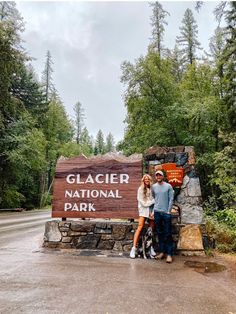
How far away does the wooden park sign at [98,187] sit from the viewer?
22.4 ft

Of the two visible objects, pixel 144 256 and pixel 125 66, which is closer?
pixel 144 256

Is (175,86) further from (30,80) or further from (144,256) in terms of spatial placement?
(30,80)

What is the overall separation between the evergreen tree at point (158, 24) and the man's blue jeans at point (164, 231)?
20.9m

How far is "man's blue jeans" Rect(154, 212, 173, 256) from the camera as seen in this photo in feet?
19.1

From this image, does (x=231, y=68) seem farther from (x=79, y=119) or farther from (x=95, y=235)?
(x=79, y=119)

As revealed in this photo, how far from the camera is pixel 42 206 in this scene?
33375 mm

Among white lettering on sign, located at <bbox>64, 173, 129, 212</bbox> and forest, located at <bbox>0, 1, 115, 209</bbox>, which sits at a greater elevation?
forest, located at <bbox>0, 1, 115, 209</bbox>

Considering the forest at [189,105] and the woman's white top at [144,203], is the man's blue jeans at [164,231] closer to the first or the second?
the woman's white top at [144,203]

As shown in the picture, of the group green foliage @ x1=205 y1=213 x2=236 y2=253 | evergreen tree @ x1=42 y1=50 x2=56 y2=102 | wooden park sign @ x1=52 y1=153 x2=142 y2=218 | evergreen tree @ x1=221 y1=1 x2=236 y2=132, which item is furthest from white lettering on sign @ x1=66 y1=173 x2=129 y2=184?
evergreen tree @ x1=42 y1=50 x2=56 y2=102

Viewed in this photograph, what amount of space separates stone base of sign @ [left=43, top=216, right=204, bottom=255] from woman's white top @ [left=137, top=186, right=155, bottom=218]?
342mm

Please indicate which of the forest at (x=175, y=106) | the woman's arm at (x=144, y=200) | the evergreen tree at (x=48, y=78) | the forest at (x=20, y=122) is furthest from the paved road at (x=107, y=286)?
the evergreen tree at (x=48, y=78)

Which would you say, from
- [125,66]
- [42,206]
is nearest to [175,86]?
[125,66]

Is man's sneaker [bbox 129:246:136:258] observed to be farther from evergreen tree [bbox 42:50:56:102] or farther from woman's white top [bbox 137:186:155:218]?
evergreen tree [bbox 42:50:56:102]

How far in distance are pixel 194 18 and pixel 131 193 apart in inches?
1039
